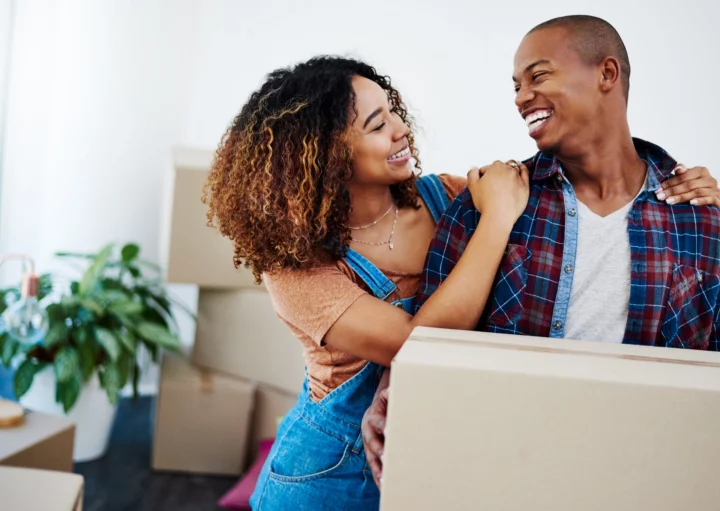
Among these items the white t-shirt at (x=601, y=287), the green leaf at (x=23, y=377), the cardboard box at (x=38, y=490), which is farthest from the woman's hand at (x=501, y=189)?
the green leaf at (x=23, y=377)

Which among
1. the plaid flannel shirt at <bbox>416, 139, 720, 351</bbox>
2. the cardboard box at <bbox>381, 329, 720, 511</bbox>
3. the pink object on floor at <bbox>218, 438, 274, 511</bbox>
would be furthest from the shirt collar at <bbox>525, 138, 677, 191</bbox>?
the pink object on floor at <bbox>218, 438, 274, 511</bbox>

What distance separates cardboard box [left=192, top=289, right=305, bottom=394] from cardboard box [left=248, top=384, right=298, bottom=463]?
0.14 feet

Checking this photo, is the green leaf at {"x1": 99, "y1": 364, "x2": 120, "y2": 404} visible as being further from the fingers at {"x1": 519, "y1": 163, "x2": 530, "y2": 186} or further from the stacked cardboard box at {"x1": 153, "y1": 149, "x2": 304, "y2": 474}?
the fingers at {"x1": 519, "y1": 163, "x2": 530, "y2": 186}

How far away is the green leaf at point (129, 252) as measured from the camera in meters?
2.68

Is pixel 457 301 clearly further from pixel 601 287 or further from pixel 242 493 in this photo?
pixel 242 493

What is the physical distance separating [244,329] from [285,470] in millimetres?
1299

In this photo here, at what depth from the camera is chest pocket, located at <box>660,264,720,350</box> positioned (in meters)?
1.15

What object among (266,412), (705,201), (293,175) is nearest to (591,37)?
(705,201)

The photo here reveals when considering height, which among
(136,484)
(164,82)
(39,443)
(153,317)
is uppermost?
(164,82)

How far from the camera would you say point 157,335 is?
254cm

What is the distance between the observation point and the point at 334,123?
4.17 ft

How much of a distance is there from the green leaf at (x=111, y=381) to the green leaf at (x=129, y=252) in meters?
0.40

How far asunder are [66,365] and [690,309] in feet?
6.24

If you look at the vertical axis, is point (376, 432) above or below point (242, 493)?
above
